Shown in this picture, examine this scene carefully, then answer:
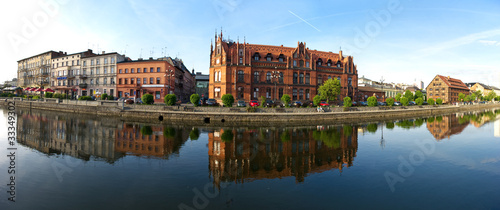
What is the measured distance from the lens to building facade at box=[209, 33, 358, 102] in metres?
56.0

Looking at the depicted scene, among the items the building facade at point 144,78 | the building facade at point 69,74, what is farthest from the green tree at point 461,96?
the building facade at point 69,74

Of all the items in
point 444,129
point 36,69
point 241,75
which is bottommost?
point 444,129

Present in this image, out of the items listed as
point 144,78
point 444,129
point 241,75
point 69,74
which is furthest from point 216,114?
point 69,74

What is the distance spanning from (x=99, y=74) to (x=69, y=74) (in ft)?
46.6

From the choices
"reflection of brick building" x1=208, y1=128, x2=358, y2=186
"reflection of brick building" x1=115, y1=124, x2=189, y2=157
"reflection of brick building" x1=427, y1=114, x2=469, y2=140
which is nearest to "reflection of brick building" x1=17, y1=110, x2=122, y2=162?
"reflection of brick building" x1=115, y1=124, x2=189, y2=157

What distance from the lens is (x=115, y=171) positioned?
12422mm

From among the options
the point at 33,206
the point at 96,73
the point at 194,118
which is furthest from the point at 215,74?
the point at 33,206

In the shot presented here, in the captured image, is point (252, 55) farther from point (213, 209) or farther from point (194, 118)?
point (213, 209)

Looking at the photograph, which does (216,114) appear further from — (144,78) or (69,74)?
(69,74)

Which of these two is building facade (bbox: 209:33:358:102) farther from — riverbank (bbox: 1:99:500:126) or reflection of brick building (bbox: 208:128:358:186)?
reflection of brick building (bbox: 208:128:358:186)

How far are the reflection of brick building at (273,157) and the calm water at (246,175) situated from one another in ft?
0.25

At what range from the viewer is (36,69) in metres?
79.2

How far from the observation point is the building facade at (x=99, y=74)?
63250mm

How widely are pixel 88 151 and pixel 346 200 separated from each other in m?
18.7
